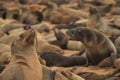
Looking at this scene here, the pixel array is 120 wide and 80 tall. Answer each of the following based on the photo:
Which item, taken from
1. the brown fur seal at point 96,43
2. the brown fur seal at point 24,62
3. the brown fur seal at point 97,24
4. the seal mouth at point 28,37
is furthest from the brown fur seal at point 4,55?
the brown fur seal at point 97,24

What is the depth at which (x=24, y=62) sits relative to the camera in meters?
6.14

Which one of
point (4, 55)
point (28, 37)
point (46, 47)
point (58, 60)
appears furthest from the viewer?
point (46, 47)

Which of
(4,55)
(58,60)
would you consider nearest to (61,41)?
(58,60)

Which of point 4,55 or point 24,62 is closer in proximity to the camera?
point 24,62

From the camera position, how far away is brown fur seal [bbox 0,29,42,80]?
6012 millimetres

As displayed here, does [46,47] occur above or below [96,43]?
below

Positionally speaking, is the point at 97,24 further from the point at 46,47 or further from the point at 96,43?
the point at 96,43

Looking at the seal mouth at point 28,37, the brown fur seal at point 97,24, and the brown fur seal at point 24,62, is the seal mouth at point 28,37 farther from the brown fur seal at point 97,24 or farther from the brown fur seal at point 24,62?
the brown fur seal at point 97,24

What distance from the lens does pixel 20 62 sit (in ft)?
20.2

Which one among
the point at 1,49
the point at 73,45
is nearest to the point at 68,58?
the point at 1,49

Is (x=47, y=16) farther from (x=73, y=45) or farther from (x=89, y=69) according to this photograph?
(x=89, y=69)

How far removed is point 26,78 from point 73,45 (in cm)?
489

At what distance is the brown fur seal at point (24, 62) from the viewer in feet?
19.7

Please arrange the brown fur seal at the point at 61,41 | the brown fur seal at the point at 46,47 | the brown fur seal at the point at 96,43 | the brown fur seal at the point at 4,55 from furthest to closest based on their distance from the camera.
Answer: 1. the brown fur seal at the point at 61,41
2. the brown fur seal at the point at 46,47
3. the brown fur seal at the point at 96,43
4. the brown fur seal at the point at 4,55
